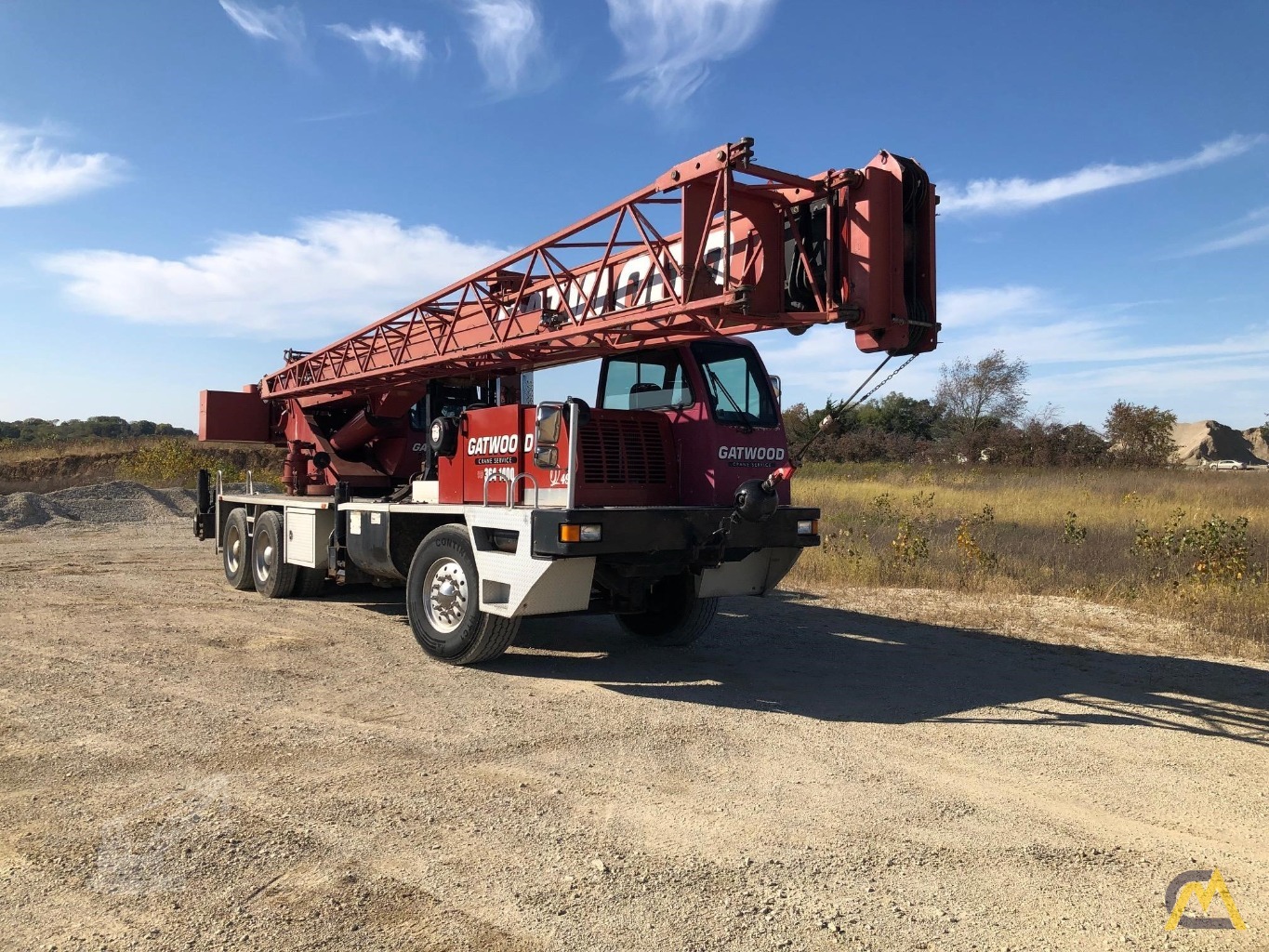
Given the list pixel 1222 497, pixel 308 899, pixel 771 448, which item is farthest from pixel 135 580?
pixel 1222 497

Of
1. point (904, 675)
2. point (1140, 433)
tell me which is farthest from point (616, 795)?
point (1140, 433)

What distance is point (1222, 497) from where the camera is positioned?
20438 millimetres

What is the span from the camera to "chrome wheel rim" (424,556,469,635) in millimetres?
7418

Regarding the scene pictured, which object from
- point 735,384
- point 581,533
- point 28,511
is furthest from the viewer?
point 28,511

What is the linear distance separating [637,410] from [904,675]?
3.13 m

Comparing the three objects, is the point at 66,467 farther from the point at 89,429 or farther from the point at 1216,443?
the point at 1216,443

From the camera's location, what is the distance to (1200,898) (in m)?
3.52

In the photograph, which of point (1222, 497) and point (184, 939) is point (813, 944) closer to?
point (184, 939)

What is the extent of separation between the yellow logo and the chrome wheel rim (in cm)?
511

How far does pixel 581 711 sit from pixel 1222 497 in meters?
19.8

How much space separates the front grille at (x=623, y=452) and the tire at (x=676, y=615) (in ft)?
3.78

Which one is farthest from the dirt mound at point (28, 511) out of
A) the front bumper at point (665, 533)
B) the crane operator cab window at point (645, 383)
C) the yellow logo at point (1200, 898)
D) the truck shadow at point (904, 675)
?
the yellow logo at point (1200, 898)

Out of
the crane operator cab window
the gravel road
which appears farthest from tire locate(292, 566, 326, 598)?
the crane operator cab window

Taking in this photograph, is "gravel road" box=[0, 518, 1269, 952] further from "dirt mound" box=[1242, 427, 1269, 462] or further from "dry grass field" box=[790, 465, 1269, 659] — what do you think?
"dirt mound" box=[1242, 427, 1269, 462]
